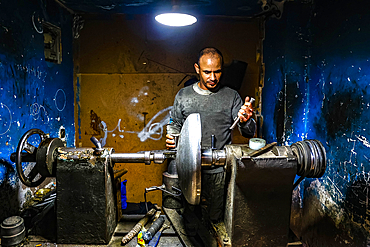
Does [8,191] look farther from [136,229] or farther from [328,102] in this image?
[328,102]

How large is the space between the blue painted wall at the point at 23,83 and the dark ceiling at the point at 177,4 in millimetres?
351

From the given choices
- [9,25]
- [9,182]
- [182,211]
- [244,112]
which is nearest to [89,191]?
[182,211]

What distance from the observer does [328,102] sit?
6.95ft

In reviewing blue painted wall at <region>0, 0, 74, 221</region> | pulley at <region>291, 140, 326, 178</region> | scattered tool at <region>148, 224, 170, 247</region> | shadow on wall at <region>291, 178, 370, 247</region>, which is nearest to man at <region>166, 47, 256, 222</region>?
scattered tool at <region>148, 224, 170, 247</region>

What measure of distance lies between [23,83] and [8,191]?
3.32 ft

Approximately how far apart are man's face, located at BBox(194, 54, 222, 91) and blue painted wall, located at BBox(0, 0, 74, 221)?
1.71m

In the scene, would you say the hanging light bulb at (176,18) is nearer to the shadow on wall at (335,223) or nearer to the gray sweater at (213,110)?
the gray sweater at (213,110)

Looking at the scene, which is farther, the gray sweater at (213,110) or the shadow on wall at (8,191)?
the gray sweater at (213,110)

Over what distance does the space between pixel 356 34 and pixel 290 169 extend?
126 centimetres

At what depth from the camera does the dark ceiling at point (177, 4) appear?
106 inches

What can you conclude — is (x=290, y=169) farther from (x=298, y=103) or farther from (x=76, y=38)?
(x=76, y=38)

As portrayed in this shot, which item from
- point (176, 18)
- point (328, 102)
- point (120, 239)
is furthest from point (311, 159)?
point (176, 18)

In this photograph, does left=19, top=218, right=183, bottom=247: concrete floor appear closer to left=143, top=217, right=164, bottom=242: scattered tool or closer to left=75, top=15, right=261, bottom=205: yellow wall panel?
left=143, top=217, right=164, bottom=242: scattered tool

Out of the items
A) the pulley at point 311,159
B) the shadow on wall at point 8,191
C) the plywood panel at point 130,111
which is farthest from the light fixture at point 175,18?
the shadow on wall at point 8,191
